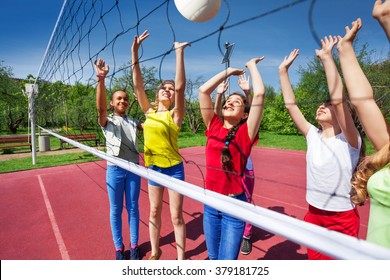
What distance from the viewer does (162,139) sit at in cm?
204

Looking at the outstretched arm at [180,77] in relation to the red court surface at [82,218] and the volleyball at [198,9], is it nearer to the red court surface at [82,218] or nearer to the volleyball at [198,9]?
the volleyball at [198,9]

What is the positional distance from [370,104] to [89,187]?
5.20 metres

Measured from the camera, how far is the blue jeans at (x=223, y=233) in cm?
163

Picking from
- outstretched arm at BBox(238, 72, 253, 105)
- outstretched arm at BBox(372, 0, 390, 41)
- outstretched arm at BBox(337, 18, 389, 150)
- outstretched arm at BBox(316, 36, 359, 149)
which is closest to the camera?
outstretched arm at BBox(372, 0, 390, 41)

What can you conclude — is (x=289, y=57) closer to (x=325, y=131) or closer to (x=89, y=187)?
(x=325, y=131)

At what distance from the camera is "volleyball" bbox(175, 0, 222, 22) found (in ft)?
5.11

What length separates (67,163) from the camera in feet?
25.1

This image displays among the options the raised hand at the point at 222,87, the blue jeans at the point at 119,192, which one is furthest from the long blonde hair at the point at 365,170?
the blue jeans at the point at 119,192

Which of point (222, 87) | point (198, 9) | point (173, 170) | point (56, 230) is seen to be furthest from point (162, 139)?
point (56, 230)

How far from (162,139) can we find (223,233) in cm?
86

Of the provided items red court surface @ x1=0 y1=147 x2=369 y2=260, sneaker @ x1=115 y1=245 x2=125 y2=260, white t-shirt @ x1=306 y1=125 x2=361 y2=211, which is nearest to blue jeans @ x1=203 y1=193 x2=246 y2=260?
red court surface @ x1=0 y1=147 x2=369 y2=260

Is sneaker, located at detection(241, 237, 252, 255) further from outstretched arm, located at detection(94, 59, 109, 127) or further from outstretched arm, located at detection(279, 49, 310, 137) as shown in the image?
outstretched arm, located at detection(94, 59, 109, 127)

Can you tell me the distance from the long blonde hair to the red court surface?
35 centimetres
